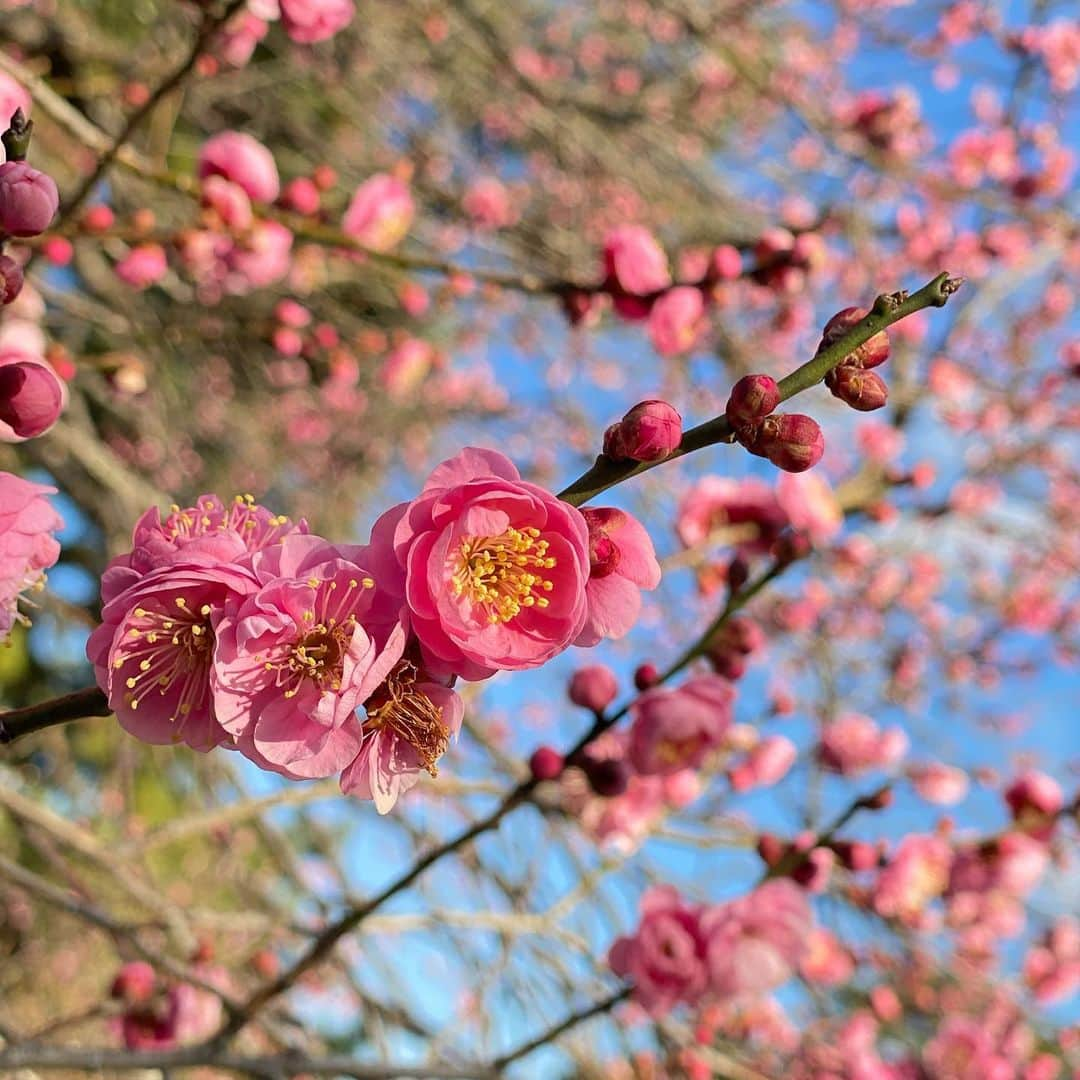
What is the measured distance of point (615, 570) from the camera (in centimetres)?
76

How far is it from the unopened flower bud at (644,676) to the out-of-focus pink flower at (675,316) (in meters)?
0.72

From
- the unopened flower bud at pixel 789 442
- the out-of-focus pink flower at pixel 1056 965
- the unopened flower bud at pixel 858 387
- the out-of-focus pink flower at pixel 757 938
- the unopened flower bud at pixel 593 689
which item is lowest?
the out-of-focus pink flower at pixel 1056 965

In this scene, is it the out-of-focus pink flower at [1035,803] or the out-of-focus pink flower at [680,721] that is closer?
the out-of-focus pink flower at [680,721]

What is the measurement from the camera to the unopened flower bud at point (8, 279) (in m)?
0.71

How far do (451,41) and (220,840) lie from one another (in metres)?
2.78

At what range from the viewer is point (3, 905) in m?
4.17

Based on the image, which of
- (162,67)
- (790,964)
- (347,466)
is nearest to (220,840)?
(790,964)

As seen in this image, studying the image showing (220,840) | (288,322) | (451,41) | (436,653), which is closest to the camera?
(436,653)

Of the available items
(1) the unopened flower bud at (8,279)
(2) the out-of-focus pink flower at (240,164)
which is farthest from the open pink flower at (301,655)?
(2) the out-of-focus pink flower at (240,164)

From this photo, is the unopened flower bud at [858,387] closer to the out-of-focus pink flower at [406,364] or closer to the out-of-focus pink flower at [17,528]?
the out-of-focus pink flower at [17,528]

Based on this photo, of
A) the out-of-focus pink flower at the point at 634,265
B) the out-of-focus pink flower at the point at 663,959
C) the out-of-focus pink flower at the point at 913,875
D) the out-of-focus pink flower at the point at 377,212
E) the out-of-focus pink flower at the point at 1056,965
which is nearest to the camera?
the out-of-focus pink flower at the point at 663,959

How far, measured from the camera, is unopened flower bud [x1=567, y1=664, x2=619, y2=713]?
1.17 metres

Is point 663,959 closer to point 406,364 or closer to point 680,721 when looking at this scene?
point 680,721

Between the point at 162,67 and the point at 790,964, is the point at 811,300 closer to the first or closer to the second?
the point at 162,67
